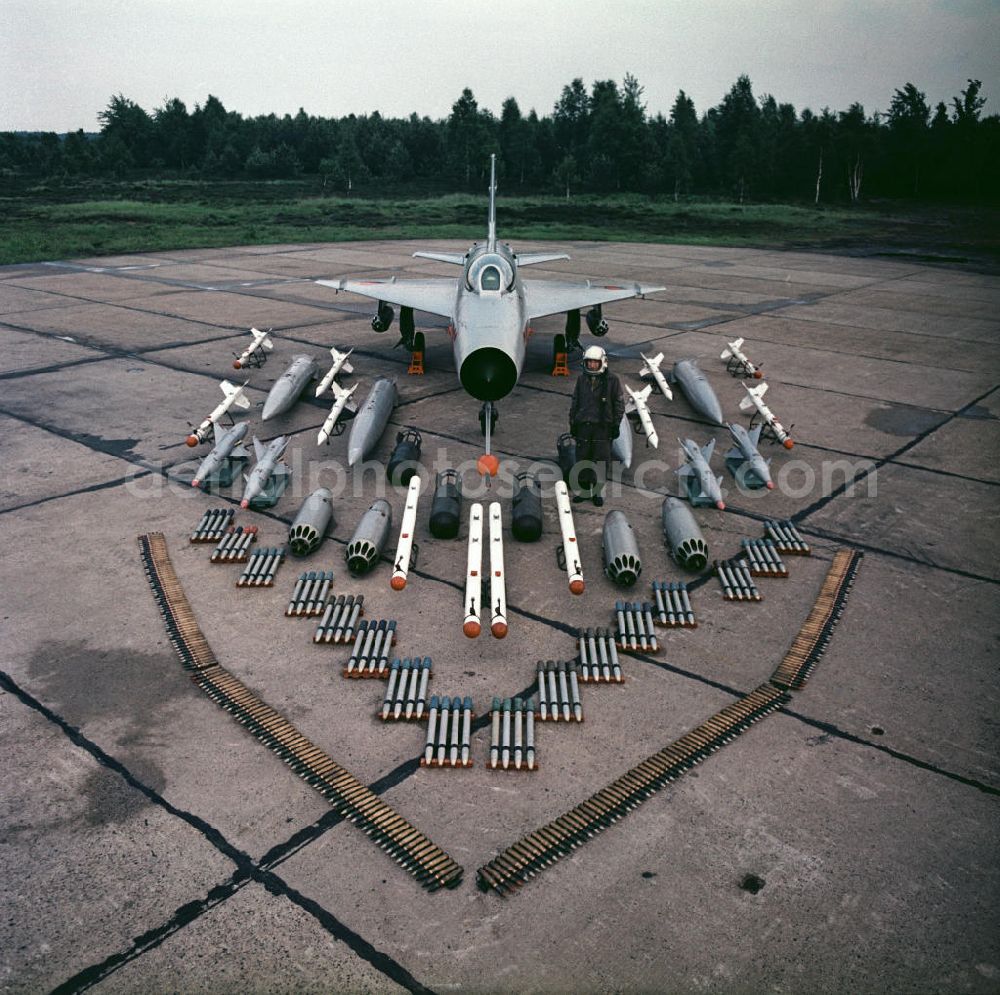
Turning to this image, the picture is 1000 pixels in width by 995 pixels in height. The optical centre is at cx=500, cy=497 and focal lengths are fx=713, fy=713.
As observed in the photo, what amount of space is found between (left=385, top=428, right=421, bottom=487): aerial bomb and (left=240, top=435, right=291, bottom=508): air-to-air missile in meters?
2.02

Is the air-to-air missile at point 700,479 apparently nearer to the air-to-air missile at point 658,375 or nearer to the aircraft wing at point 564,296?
the air-to-air missile at point 658,375

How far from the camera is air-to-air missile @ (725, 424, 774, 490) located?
13.9 meters

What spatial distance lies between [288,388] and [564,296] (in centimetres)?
860

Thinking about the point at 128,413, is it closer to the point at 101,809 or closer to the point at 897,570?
the point at 101,809

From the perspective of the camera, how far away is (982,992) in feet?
17.6

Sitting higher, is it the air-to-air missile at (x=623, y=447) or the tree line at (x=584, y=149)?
the tree line at (x=584, y=149)

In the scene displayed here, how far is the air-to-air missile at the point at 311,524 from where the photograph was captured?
1134cm

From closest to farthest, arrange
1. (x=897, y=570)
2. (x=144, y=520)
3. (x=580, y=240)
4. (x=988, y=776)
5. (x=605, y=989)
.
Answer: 1. (x=605, y=989)
2. (x=988, y=776)
3. (x=897, y=570)
4. (x=144, y=520)
5. (x=580, y=240)

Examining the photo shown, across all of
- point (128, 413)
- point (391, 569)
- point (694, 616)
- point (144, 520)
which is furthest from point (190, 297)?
point (694, 616)

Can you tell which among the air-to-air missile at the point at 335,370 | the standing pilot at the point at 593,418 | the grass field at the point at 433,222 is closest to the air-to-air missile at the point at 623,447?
the standing pilot at the point at 593,418

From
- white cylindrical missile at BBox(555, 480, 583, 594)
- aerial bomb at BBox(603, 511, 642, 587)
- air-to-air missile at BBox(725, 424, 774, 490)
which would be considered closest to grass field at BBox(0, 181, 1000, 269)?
air-to-air missile at BBox(725, 424, 774, 490)

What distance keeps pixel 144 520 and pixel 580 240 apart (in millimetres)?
46414

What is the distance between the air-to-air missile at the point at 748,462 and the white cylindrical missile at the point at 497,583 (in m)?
5.72

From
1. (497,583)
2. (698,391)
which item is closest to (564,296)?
(698,391)
